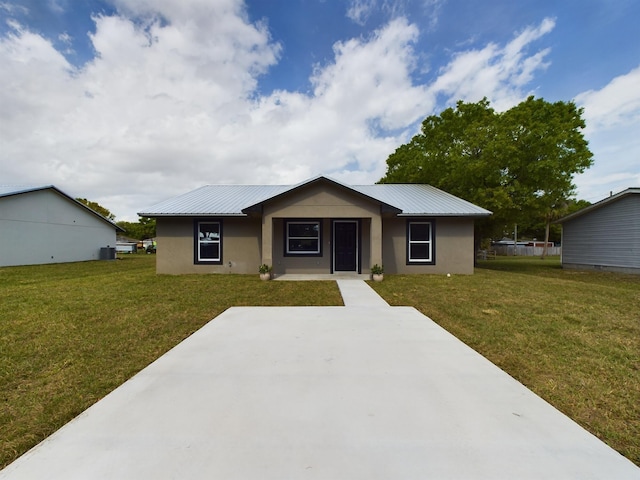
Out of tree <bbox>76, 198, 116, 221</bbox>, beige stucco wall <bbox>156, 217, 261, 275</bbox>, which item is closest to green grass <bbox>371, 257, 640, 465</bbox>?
beige stucco wall <bbox>156, 217, 261, 275</bbox>

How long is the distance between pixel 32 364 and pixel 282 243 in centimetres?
880

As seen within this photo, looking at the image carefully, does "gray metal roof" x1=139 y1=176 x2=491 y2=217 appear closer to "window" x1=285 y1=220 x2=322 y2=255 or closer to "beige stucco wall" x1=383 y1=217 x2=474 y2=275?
"beige stucco wall" x1=383 y1=217 x2=474 y2=275

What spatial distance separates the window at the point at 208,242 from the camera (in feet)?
39.2

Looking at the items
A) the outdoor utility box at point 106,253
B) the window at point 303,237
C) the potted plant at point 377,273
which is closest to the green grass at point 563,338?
the potted plant at point 377,273

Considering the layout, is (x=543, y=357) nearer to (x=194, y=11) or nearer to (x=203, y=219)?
(x=203, y=219)

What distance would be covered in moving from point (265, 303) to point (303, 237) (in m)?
5.44

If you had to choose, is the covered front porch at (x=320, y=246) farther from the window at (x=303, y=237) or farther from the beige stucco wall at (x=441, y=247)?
the beige stucco wall at (x=441, y=247)

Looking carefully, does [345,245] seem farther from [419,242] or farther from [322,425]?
[322,425]

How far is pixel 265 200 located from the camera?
402 inches

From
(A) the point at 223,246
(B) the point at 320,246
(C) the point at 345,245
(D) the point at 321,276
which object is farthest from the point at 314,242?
(A) the point at 223,246

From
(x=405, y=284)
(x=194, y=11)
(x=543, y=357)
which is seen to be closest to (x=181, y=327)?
(x=543, y=357)

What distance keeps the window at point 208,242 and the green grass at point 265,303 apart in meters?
2.99

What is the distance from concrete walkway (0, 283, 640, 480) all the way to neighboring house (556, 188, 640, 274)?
56.7ft

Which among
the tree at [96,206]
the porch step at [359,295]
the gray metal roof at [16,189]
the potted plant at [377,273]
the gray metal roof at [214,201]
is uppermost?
the tree at [96,206]
